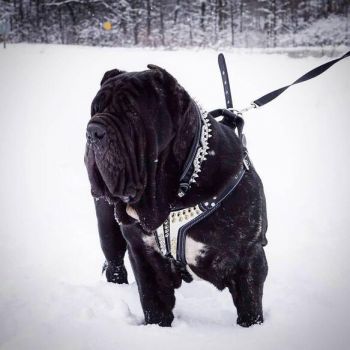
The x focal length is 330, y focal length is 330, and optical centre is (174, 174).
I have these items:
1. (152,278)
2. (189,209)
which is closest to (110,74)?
(189,209)

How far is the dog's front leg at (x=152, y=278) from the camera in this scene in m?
2.02

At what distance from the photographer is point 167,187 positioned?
1.72 meters

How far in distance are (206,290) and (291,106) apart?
8.52 m

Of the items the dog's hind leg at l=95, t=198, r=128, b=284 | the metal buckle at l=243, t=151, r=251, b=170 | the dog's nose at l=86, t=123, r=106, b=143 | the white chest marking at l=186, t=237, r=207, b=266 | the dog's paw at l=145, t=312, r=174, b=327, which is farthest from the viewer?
the dog's hind leg at l=95, t=198, r=128, b=284

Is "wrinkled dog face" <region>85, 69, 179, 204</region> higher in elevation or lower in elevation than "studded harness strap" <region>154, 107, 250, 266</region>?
higher

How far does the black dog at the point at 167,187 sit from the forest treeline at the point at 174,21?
24.8 meters

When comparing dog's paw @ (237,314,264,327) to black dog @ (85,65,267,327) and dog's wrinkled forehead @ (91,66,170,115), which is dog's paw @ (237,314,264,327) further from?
dog's wrinkled forehead @ (91,66,170,115)

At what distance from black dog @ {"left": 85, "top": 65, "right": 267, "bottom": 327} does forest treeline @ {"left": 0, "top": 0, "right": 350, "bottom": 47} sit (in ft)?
81.5

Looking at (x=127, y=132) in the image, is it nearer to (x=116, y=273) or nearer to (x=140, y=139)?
(x=140, y=139)

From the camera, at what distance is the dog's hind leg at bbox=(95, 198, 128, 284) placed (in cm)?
238

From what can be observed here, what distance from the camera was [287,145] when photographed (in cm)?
792

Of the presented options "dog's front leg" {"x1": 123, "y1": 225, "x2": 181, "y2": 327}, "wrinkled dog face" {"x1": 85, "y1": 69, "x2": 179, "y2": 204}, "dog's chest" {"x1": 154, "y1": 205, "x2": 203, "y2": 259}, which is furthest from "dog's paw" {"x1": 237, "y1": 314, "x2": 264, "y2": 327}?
"wrinkled dog face" {"x1": 85, "y1": 69, "x2": 179, "y2": 204}

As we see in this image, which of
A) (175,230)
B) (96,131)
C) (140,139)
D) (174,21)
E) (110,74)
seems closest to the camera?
(96,131)

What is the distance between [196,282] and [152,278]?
1.10 metres
